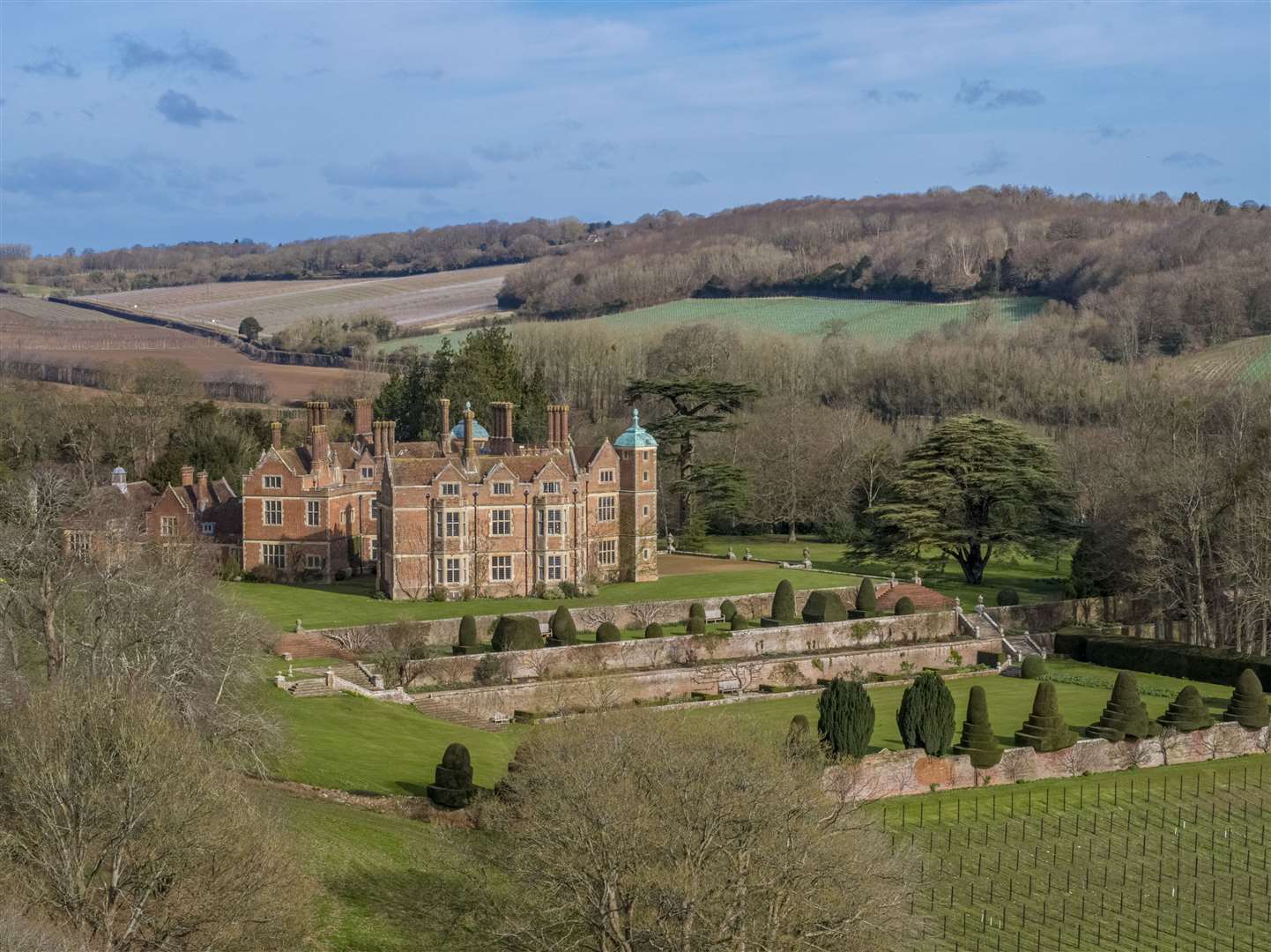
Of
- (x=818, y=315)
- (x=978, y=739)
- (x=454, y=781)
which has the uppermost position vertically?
(x=818, y=315)

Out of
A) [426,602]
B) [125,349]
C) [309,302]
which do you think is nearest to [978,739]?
[426,602]

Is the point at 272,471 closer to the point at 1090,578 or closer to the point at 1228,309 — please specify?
the point at 1090,578

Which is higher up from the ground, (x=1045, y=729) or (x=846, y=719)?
(x=846, y=719)

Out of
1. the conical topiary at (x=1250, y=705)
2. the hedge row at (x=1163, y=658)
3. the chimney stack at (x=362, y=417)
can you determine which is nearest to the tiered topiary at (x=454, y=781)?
the conical topiary at (x=1250, y=705)

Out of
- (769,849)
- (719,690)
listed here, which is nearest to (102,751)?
(769,849)

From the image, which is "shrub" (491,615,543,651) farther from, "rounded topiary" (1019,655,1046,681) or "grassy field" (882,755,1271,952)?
"rounded topiary" (1019,655,1046,681)

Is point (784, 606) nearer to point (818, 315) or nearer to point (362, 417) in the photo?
point (362, 417)

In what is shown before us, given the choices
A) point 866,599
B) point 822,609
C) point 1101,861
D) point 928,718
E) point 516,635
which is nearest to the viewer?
point 1101,861
